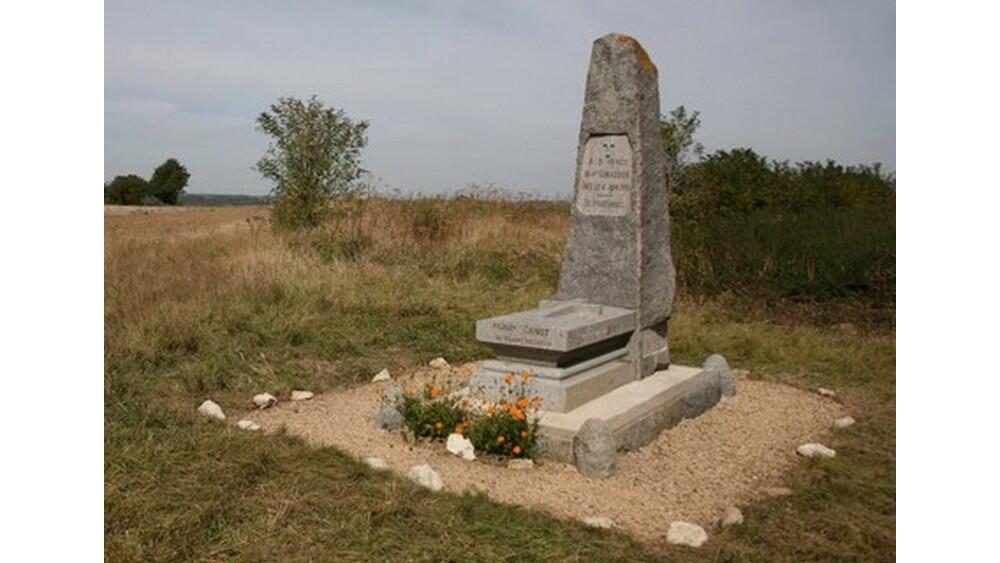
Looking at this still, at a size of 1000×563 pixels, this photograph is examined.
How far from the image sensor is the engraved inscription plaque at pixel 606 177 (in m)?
6.46

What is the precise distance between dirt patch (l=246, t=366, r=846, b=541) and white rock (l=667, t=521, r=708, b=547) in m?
0.11

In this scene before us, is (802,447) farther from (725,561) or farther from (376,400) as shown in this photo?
(376,400)

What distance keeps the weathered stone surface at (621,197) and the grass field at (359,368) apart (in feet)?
5.86

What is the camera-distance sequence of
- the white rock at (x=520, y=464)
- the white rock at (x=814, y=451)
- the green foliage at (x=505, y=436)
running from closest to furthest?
the white rock at (x=520, y=464) → the green foliage at (x=505, y=436) → the white rock at (x=814, y=451)

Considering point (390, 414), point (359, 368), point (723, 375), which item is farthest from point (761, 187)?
point (390, 414)

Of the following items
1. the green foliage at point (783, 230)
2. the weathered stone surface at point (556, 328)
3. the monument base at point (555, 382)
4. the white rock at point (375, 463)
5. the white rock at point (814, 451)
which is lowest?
the white rock at point (814, 451)

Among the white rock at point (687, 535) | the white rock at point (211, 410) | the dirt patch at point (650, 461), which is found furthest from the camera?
the white rock at point (211, 410)

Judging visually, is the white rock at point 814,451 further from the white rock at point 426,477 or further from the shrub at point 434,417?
the white rock at point 426,477

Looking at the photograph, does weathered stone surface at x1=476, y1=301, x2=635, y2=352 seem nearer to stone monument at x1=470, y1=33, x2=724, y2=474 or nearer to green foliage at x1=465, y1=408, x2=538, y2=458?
stone monument at x1=470, y1=33, x2=724, y2=474

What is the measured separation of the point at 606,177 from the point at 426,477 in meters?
2.93

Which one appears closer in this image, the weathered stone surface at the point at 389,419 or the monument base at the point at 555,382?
the monument base at the point at 555,382

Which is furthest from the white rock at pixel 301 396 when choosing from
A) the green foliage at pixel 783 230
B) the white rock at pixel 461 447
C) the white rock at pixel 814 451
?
the green foliage at pixel 783 230

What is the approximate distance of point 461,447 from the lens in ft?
17.4

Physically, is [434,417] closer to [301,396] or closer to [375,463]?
[375,463]
